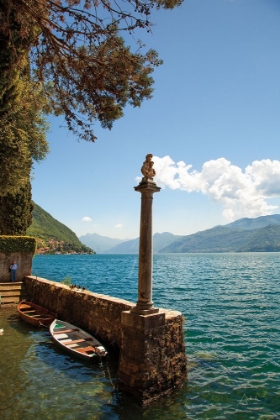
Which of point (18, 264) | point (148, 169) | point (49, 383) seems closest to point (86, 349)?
point (49, 383)

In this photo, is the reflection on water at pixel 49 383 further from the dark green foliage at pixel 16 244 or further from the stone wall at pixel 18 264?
the dark green foliage at pixel 16 244

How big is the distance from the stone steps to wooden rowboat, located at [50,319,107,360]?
6.58 metres

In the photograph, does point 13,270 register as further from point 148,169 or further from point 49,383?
point 148,169

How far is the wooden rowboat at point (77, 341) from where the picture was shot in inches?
328

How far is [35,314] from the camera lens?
1307cm

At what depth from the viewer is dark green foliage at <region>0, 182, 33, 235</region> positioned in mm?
21062

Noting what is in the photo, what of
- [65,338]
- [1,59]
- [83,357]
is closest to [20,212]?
[65,338]

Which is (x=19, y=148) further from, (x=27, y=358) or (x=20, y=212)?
(x=20, y=212)

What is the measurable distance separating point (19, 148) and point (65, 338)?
21.8 ft

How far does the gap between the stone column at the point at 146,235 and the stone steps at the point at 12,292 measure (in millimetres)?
11517

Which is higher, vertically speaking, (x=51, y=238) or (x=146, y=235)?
(x=51, y=238)

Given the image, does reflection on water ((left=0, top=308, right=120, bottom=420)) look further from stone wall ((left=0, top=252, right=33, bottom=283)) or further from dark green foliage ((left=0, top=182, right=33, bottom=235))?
dark green foliage ((left=0, top=182, right=33, bottom=235))

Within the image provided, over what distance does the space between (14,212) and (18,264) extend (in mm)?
4550

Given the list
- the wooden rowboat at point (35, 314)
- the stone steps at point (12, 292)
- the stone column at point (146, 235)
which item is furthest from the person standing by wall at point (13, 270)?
the stone column at point (146, 235)
